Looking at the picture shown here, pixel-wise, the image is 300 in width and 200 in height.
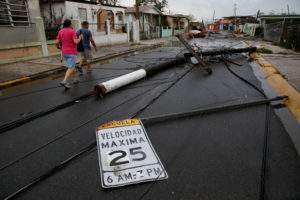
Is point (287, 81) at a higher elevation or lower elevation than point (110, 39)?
lower

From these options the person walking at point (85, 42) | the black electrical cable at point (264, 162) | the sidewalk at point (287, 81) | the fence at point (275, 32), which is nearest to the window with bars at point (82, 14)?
the person walking at point (85, 42)

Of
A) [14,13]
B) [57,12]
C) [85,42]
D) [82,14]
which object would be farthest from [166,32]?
[85,42]

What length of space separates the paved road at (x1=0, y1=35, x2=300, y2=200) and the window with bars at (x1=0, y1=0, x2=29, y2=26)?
906cm

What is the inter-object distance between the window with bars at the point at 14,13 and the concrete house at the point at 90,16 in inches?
142

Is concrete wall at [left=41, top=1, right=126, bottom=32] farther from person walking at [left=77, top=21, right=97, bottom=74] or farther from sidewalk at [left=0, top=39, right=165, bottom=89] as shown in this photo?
person walking at [left=77, top=21, right=97, bottom=74]

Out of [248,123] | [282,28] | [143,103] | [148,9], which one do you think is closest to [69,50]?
[143,103]

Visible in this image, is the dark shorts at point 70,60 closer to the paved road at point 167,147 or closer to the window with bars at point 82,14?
the paved road at point 167,147

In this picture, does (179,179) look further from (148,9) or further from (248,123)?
(148,9)

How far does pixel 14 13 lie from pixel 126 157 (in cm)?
1506

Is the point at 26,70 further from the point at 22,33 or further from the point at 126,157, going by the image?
the point at 126,157

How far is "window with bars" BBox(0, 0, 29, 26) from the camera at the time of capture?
14.5 m

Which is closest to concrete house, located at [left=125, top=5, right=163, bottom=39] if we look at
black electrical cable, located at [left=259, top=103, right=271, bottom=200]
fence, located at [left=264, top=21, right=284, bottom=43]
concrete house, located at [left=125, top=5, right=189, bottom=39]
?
concrete house, located at [left=125, top=5, right=189, bottom=39]

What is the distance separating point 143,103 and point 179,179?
3321mm

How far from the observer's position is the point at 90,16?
82.6 ft
